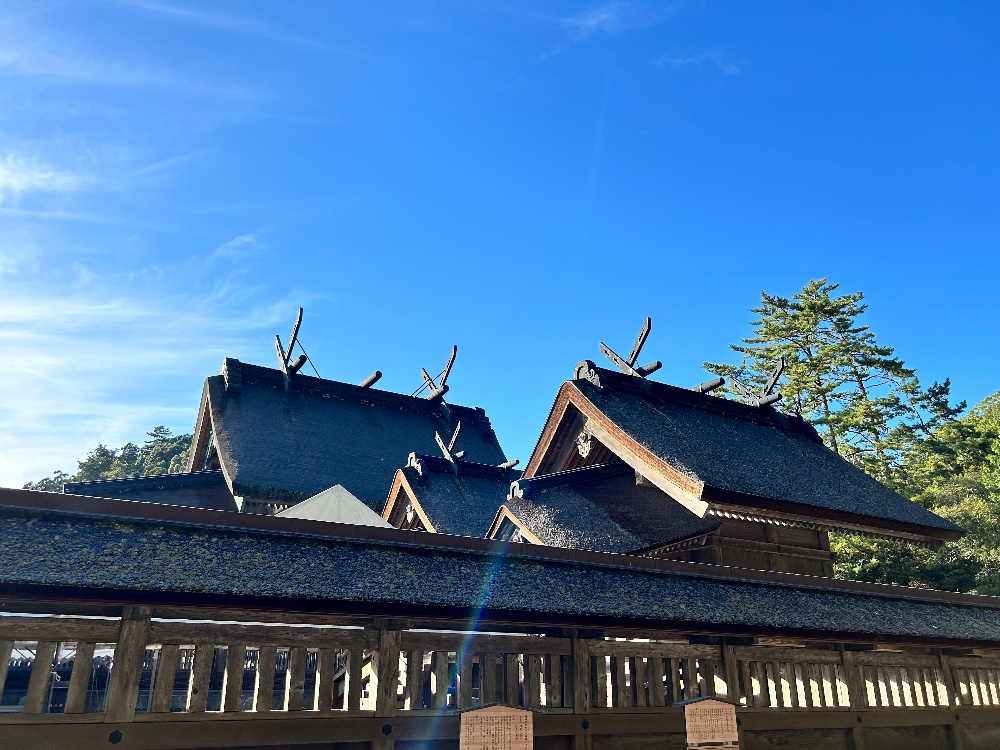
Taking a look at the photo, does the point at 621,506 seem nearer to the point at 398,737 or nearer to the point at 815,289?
the point at 398,737

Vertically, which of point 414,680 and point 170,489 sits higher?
point 170,489

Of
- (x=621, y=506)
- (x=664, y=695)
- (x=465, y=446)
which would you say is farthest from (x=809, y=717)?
(x=465, y=446)

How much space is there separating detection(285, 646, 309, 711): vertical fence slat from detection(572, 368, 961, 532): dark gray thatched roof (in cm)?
720

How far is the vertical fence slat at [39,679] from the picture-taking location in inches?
223

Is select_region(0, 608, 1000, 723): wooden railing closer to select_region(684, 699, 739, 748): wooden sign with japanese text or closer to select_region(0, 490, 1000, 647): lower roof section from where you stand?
select_region(0, 490, 1000, 647): lower roof section

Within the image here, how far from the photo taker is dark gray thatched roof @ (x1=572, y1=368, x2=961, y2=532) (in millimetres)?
12922

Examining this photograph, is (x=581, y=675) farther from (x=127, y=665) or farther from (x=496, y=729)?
(x=127, y=665)

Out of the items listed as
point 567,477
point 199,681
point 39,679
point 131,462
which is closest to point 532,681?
point 199,681

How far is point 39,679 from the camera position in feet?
18.9

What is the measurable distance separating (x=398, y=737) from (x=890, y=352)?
4696cm

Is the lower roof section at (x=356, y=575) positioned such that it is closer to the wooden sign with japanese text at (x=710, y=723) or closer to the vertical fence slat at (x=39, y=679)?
the vertical fence slat at (x=39, y=679)

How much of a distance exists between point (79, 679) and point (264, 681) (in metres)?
1.54

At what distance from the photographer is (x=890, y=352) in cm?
4525

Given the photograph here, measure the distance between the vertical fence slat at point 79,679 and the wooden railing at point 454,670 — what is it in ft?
0.05
